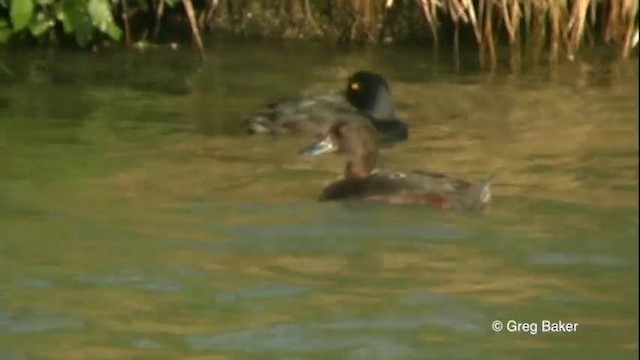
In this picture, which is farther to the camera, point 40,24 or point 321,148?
point 40,24

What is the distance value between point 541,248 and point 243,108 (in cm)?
Result: 359

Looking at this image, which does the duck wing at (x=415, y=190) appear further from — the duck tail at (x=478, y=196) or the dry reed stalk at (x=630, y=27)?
the dry reed stalk at (x=630, y=27)

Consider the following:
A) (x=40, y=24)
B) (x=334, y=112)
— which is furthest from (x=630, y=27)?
(x=40, y=24)

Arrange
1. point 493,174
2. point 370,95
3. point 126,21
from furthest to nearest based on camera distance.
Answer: point 126,21 → point 370,95 → point 493,174

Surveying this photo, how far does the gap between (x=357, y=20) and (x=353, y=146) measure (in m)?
3.99

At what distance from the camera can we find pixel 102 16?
11.2 metres

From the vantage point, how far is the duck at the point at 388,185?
25.3ft

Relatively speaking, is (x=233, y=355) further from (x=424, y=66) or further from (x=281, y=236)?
(x=424, y=66)

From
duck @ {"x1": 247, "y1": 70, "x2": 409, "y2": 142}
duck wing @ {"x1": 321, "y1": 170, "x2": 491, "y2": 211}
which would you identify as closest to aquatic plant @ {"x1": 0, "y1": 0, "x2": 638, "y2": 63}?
duck @ {"x1": 247, "y1": 70, "x2": 409, "y2": 142}

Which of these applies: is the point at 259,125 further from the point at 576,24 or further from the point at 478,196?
the point at 576,24

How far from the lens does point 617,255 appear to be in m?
6.91

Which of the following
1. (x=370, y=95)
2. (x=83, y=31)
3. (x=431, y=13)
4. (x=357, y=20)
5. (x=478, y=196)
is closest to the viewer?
(x=478, y=196)

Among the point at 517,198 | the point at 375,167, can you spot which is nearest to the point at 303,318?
the point at 517,198

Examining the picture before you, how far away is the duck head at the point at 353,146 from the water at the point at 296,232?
4.9 inches
